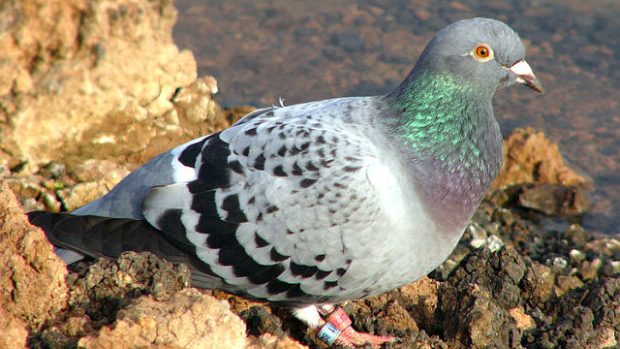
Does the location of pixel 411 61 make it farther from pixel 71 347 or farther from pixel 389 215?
pixel 71 347

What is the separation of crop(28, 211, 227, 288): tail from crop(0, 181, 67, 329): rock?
938mm

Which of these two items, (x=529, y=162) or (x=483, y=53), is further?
(x=529, y=162)

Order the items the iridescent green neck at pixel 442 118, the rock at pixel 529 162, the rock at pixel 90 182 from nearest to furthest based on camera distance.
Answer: the iridescent green neck at pixel 442 118, the rock at pixel 90 182, the rock at pixel 529 162

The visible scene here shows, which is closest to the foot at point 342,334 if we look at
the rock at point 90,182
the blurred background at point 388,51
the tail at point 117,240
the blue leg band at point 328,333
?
the blue leg band at point 328,333

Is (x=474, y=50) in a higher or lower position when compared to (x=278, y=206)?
higher

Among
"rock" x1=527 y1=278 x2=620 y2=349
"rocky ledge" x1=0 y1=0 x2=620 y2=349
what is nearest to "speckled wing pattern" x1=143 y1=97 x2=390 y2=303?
"rocky ledge" x1=0 y1=0 x2=620 y2=349

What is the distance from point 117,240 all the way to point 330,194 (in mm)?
1223

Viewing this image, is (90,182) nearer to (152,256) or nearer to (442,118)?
(152,256)

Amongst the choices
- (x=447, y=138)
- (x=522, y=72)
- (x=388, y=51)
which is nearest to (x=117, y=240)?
(x=447, y=138)

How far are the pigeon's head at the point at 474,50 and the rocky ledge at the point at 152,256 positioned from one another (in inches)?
47.9

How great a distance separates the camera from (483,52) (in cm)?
487

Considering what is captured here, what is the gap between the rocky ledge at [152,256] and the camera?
347 centimetres

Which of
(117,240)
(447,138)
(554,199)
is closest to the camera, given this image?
(117,240)

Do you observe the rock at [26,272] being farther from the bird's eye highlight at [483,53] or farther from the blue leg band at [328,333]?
the bird's eye highlight at [483,53]
